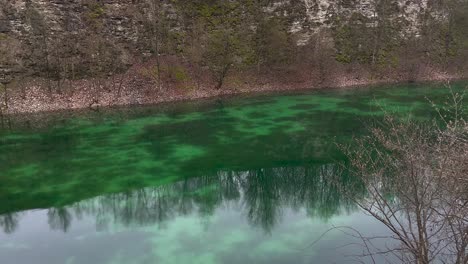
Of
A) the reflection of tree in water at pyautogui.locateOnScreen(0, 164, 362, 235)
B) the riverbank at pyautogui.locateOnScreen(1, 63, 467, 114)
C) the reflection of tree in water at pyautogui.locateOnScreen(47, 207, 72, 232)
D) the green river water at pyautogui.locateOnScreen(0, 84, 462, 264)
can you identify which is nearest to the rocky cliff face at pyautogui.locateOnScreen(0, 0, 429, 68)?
the riverbank at pyautogui.locateOnScreen(1, 63, 467, 114)

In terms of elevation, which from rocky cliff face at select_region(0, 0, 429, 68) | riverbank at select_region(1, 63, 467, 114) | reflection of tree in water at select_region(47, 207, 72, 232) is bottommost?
reflection of tree in water at select_region(47, 207, 72, 232)

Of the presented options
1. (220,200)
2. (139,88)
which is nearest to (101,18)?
(139,88)

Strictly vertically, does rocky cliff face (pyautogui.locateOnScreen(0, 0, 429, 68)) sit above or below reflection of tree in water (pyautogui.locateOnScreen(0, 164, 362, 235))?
above

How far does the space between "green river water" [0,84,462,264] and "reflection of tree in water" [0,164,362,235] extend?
7 centimetres

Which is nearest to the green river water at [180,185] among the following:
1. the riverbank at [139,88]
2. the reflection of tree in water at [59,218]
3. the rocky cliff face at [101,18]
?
the reflection of tree in water at [59,218]

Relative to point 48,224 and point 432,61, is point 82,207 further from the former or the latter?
point 432,61

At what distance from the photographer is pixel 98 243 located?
20.0m

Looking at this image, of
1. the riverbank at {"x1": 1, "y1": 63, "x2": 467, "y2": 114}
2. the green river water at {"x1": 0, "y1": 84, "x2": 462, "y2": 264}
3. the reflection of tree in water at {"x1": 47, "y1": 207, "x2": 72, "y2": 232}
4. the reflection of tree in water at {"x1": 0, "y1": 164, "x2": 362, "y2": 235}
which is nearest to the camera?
the green river water at {"x1": 0, "y1": 84, "x2": 462, "y2": 264}

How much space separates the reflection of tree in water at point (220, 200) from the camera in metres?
22.6

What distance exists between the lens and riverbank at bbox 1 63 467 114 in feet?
145

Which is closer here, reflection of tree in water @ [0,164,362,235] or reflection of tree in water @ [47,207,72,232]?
reflection of tree in water @ [47,207,72,232]

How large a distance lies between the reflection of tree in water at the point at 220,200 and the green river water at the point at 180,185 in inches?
2.6

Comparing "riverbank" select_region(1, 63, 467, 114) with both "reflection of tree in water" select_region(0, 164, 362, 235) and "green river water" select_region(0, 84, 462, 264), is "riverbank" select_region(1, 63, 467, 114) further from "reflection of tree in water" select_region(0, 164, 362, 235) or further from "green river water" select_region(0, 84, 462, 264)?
"reflection of tree in water" select_region(0, 164, 362, 235)

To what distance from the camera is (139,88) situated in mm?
49000
